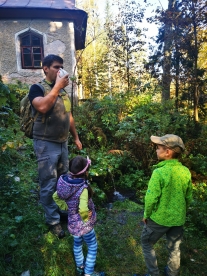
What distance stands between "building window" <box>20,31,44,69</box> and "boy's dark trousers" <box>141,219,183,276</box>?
11993 millimetres

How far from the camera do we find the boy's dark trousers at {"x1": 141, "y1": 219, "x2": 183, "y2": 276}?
2190 mm

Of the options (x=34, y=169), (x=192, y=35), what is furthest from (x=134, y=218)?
(x=192, y=35)

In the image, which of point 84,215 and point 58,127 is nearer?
point 84,215

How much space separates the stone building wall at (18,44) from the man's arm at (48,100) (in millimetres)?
10402

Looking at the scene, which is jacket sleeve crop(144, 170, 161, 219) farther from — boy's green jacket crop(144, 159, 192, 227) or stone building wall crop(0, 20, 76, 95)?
stone building wall crop(0, 20, 76, 95)

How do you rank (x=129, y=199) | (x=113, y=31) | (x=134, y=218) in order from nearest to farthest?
(x=134, y=218) → (x=129, y=199) → (x=113, y=31)

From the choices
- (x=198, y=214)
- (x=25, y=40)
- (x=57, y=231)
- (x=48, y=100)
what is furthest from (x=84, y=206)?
(x=25, y=40)

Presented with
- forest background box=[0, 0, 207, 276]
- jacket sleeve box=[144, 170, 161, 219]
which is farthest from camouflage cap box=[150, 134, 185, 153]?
forest background box=[0, 0, 207, 276]

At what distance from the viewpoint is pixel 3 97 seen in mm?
2201

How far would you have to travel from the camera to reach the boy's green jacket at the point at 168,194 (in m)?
2.08

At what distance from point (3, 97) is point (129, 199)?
131 inches

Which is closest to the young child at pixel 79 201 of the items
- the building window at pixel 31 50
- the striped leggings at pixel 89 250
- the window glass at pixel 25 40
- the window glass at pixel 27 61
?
the striped leggings at pixel 89 250

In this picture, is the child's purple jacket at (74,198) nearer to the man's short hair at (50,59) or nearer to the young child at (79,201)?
the young child at (79,201)

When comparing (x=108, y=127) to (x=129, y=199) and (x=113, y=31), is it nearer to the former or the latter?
(x=129, y=199)
